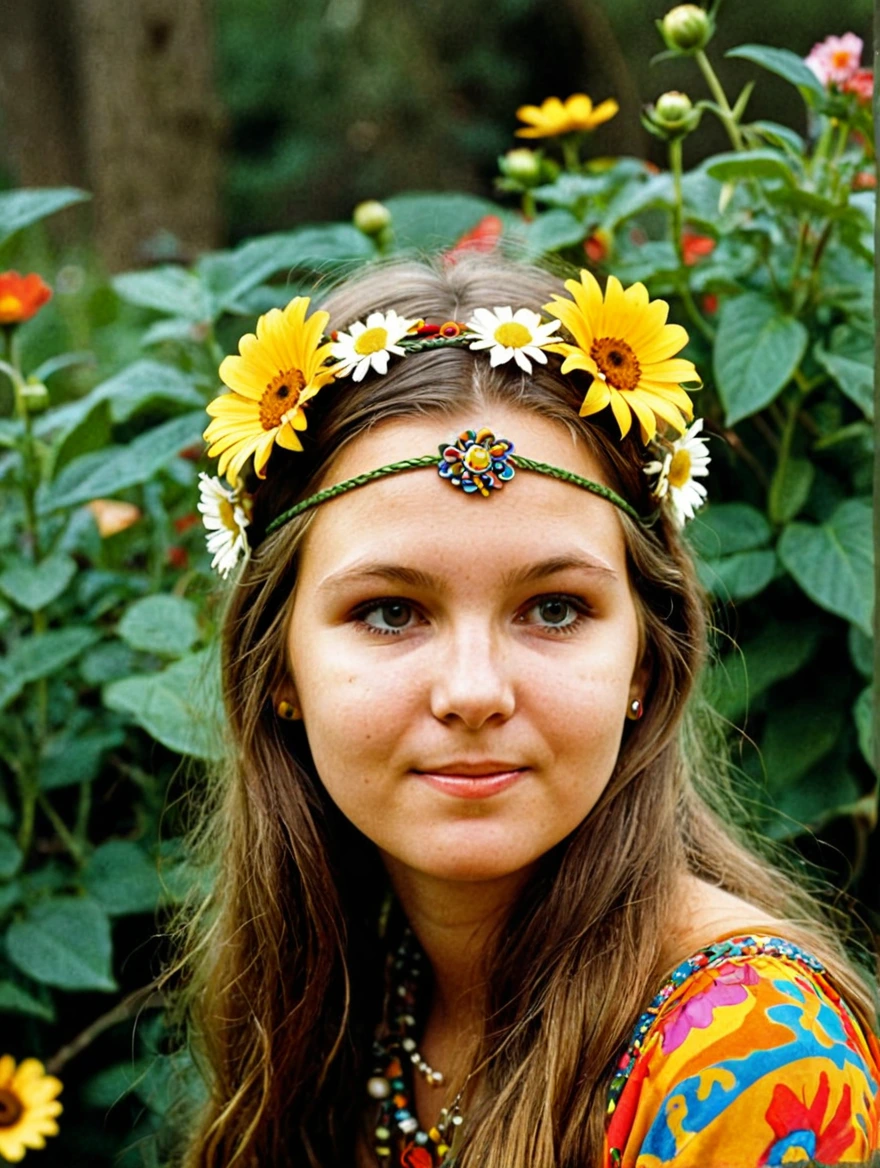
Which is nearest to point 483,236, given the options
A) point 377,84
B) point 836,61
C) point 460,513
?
point 836,61

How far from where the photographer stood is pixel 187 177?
4.68 meters

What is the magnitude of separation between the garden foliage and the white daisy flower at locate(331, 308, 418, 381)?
426 millimetres

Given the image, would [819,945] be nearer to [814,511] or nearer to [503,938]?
[503,938]

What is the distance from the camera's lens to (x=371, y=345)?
1436 mm

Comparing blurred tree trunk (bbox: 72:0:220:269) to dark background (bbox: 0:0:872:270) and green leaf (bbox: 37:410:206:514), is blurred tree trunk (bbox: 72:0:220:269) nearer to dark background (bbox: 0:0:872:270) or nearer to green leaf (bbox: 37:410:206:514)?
dark background (bbox: 0:0:872:270)

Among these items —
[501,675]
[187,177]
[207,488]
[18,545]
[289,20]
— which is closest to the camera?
[501,675]

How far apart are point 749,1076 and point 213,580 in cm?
105

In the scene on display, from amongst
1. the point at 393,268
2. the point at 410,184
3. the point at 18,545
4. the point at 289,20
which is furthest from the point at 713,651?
the point at 289,20

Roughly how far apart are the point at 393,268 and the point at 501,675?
58 cm

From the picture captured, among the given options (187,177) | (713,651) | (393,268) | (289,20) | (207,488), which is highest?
(289,20)

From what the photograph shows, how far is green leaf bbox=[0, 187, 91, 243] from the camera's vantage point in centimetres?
224

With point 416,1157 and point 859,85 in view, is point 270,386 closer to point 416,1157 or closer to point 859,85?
point 416,1157

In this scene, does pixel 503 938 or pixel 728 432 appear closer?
pixel 503 938

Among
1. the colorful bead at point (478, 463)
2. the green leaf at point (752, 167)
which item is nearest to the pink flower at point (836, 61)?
the green leaf at point (752, 167)
